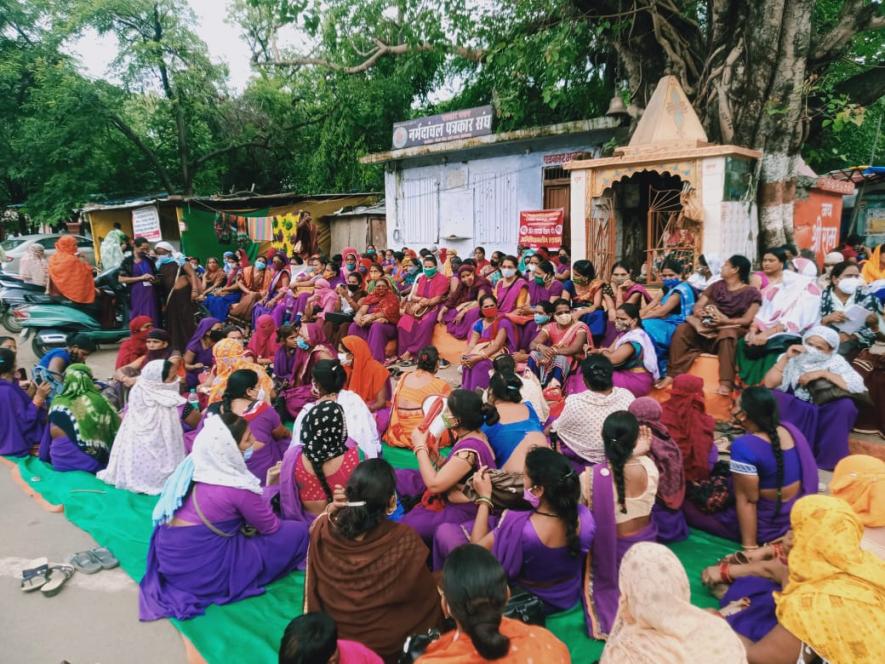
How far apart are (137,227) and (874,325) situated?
17476mm

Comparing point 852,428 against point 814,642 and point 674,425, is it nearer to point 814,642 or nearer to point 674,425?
point 674,425

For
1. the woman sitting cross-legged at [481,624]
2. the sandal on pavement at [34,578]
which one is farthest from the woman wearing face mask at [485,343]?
the woman sitting cross-legged at [481,624]

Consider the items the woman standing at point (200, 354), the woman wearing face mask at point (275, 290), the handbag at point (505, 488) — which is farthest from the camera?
the woman wearing face mask at point (275, 290)

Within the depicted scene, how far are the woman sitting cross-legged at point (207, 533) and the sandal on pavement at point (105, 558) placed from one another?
0.47 meters

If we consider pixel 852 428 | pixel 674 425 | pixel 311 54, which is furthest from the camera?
pixel 311 54

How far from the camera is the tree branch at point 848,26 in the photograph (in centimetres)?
795

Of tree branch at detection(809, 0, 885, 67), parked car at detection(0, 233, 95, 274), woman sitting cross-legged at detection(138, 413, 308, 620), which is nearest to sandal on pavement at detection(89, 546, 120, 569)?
woman sitting cross-legged at detection(138, 413, 308, 620)

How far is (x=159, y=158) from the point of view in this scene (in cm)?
1998

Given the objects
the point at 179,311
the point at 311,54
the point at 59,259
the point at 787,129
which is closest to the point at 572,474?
the point at 787,129

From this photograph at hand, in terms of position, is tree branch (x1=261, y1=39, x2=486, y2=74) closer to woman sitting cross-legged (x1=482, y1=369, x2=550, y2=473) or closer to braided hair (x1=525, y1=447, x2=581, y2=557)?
woman sitting cross-legged (x1=482, y1=369, x2=550, y2=473)

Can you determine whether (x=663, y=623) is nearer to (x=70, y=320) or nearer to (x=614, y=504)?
(x=614, y=504)

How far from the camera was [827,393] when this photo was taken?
4.48m

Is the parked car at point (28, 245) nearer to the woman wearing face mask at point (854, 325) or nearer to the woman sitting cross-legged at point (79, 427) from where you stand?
the woman sitting cross-legged at point (79, 427)

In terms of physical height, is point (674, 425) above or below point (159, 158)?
below
